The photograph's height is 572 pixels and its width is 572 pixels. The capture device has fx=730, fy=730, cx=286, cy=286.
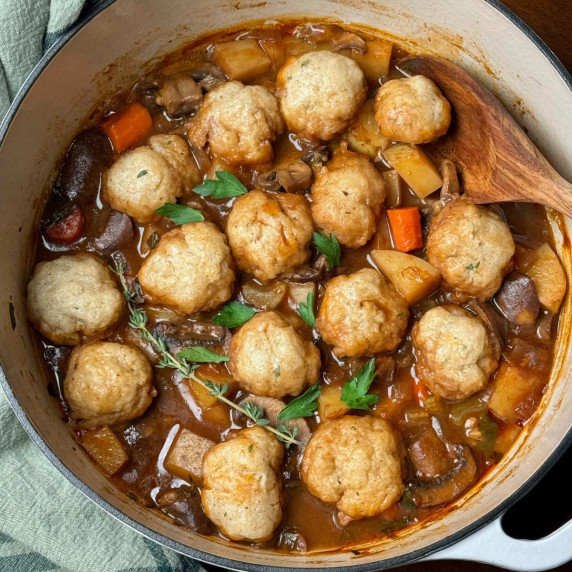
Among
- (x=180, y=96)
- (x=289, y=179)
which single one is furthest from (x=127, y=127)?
(x=289, y=179)

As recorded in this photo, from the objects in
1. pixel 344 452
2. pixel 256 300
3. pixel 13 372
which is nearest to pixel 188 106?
pixel 256 300

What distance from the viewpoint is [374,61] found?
4141 mm

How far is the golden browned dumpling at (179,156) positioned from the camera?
381 cm

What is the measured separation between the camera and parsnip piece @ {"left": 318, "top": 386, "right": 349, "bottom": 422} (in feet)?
12.4

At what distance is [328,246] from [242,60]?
119cm

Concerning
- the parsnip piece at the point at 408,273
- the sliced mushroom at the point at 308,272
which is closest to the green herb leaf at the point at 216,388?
the sliced mushroom at the point at 308,272

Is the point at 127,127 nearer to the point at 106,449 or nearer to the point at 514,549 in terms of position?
the point at 106,449

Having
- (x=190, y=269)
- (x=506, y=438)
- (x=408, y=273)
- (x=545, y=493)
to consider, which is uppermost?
(x=190, y=269)

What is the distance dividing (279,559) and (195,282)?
1.44m

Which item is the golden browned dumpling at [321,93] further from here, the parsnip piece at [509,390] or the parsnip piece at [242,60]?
→ the parsnip piece at [509,390]

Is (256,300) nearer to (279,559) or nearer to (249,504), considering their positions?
(249,504)

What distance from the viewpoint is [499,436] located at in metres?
3.89

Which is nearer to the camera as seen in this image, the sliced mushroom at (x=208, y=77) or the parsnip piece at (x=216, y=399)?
the parsnip piece at (x=216, y=399)

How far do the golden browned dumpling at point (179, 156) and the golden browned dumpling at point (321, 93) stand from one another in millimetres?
562
